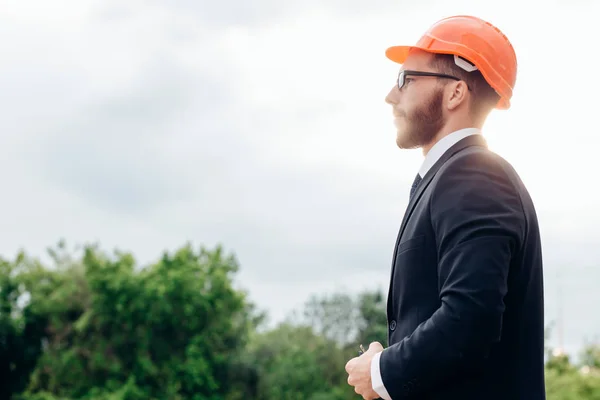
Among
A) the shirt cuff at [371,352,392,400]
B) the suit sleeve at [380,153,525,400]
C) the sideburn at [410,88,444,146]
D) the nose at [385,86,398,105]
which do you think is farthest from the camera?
the nose at [385,86,398,105]

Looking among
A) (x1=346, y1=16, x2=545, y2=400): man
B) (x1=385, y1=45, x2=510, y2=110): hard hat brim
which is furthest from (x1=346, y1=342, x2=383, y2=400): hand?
(x1=385, y1=45, x2=510, y2=110): hard hat brim

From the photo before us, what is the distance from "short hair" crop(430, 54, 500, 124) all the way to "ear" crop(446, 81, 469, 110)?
0.09ft

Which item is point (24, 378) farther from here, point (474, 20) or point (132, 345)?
point (474, 20)

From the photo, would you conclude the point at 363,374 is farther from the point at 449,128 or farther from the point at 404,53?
the point at 404,53

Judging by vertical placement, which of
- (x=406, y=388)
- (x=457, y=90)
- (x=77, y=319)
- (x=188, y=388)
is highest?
(x=77, y=319)

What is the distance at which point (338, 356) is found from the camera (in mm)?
45281

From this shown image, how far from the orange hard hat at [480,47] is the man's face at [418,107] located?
0.25ft

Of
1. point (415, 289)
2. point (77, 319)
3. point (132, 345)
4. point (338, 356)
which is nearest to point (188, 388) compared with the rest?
point (132, 345)

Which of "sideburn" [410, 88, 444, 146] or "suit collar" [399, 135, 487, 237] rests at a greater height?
"sideburn" [410, 88, 444, 146]

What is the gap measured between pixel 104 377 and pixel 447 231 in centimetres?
3839

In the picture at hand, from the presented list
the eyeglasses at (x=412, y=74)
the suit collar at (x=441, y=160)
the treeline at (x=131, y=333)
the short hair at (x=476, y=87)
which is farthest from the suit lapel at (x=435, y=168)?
the treeline at (x=131, y=333)

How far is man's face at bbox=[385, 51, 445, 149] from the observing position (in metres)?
2.82

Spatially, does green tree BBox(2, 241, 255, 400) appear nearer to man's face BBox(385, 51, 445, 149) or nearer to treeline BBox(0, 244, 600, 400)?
treeline BBox(0, 244, 600, 400)

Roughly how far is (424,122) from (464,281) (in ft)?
2.31
